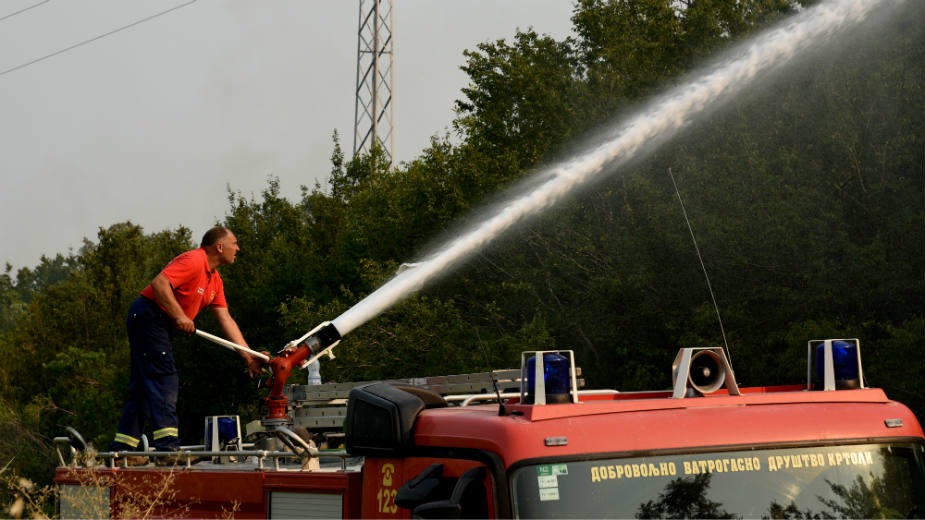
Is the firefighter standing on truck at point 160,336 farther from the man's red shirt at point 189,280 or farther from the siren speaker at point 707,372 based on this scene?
the siren speaker at point 707,372

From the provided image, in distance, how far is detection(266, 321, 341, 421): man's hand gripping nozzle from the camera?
7.23m

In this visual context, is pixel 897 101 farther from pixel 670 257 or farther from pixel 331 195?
pixel 331 195

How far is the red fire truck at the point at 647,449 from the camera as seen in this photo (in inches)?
153

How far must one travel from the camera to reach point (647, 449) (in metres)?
3.98

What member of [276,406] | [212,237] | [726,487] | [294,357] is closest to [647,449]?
[726,487]

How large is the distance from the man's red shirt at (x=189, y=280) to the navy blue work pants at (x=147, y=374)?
16 cm

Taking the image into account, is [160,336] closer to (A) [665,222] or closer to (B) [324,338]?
(B) [324,338]

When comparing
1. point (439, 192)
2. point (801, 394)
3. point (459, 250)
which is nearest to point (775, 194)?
point (439, 192)

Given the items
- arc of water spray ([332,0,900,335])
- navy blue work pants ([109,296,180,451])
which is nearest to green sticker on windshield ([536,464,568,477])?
navy blue work pants ([109,296,180,451])

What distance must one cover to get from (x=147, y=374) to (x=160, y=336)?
29 cm

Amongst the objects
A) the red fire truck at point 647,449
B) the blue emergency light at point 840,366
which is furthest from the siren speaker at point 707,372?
the blue emergency light at point 840,366

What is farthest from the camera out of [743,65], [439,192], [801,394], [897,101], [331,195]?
[331,195]

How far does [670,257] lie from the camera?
2438 cm

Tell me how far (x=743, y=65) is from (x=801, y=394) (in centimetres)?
1642
